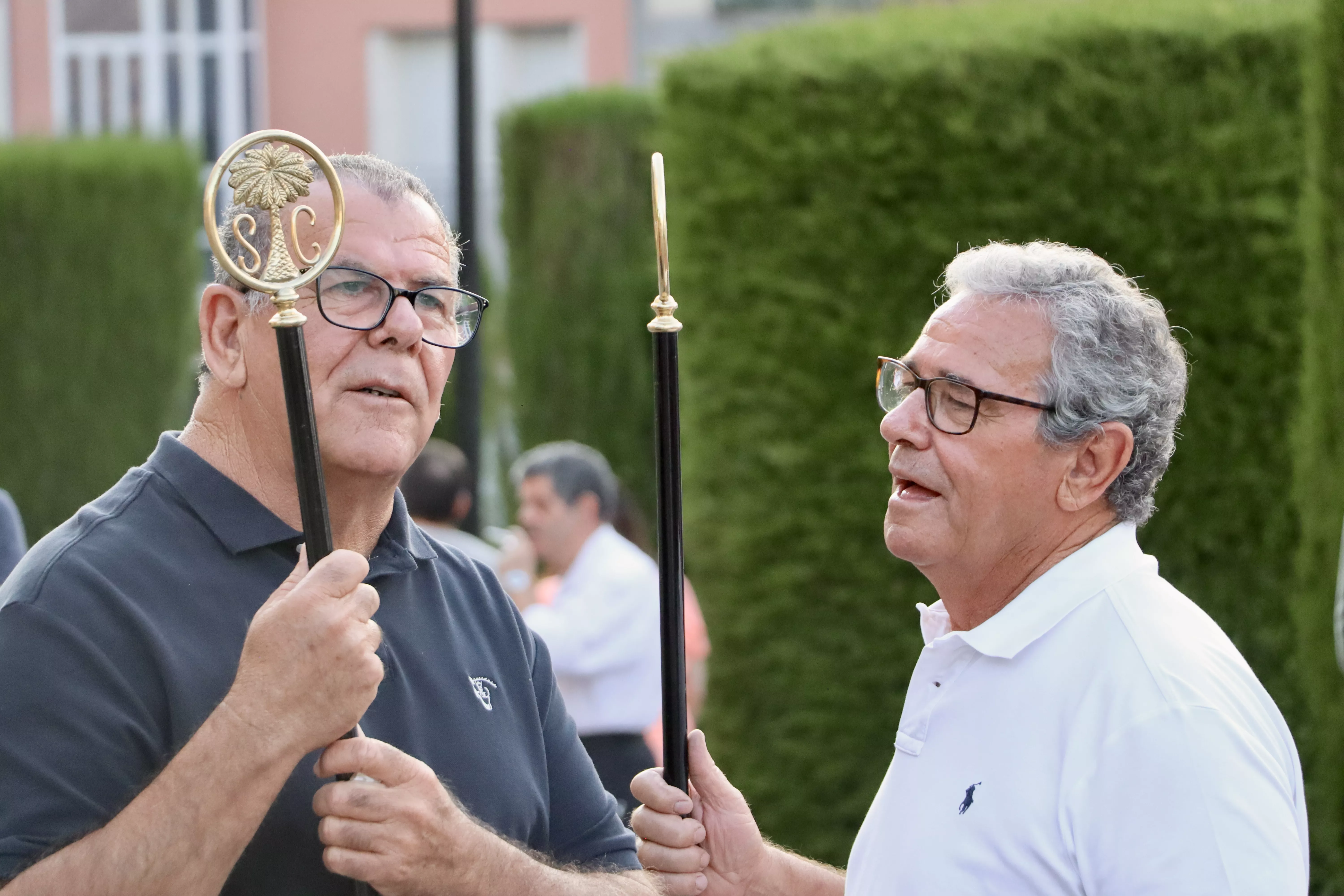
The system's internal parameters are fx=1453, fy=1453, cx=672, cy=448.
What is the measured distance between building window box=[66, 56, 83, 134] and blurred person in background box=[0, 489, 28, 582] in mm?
17527

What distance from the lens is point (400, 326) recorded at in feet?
6.96

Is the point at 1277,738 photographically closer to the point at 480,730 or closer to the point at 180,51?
the point at 480,730

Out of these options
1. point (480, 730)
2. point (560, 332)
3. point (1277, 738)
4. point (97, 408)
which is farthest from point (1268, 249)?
point (97, 408)

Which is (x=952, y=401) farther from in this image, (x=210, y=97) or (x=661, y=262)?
(x=210, y=97)

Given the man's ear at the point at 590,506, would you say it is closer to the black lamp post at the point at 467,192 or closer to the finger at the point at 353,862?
the black lamp post at the point at 467,192

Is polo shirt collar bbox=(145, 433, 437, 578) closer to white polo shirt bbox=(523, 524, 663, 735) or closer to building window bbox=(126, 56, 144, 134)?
white polo shirt bbox=(523, 524, 663, 735)

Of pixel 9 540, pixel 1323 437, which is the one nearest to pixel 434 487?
pixel 9 540

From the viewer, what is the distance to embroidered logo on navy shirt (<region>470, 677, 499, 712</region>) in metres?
2.22

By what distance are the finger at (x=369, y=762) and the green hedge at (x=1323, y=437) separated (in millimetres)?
4282

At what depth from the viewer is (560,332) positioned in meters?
12.6

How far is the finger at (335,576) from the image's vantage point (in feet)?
5.61

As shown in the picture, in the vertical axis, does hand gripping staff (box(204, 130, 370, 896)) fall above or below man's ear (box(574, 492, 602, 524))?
above

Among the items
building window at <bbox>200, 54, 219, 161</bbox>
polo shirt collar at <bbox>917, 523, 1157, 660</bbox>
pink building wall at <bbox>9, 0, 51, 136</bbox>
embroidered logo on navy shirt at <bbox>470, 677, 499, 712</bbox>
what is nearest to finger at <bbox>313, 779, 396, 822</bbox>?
embroidered logo on navy shirt at <bbox>470, 677, 499, 712</bbox>

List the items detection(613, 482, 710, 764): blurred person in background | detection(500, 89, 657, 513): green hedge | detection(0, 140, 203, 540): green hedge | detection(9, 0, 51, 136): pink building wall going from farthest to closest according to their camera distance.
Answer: detection(9, 0, 51, 136): pink building wall, detection(500, 89, 657, 513): green hedge, detection(0, 140, 203, 540): green hedge, detection(613, 482, 710, 764): blurred person in background
